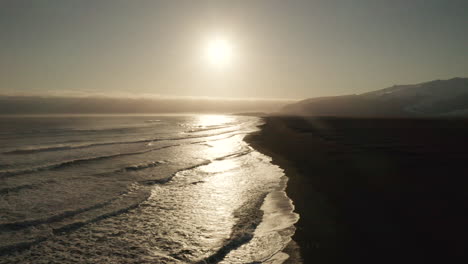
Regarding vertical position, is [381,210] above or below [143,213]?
above

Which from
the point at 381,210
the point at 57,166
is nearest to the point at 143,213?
the point at 381,210

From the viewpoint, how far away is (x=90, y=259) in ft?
24.7

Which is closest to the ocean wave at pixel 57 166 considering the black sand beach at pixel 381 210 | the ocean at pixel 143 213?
the ocean at pixel 143 213

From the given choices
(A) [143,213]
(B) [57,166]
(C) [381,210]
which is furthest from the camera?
(B) [57,166]

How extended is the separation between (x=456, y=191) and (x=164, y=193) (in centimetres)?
1337

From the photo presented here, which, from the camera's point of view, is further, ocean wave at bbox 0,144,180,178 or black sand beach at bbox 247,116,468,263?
ocean wave at bbox 0,144,180,178

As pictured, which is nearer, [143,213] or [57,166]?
[143,213]

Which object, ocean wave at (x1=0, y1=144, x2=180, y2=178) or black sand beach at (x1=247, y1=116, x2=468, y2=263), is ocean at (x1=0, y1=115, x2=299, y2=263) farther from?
black sand beach at (x1=247, y1=116, x2=468, y2=263)

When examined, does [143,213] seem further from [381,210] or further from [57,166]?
[57,166]

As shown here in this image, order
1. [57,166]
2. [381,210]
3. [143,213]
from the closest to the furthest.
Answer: [381,210]
[143,213]
[57,166]

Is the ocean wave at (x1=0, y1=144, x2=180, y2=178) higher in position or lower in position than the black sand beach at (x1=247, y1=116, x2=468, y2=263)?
lower

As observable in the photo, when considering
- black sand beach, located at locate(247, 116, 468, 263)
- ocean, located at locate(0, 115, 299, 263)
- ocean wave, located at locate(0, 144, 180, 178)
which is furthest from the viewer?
ocean wave, located at locate(0, 144, 180, 178)

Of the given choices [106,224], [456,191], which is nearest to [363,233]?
[456,191]

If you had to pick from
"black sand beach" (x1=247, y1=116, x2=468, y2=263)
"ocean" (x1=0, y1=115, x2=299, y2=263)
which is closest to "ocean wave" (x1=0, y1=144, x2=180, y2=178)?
"ocean" (x1=0, y1=115, x2=299, y2=263)
